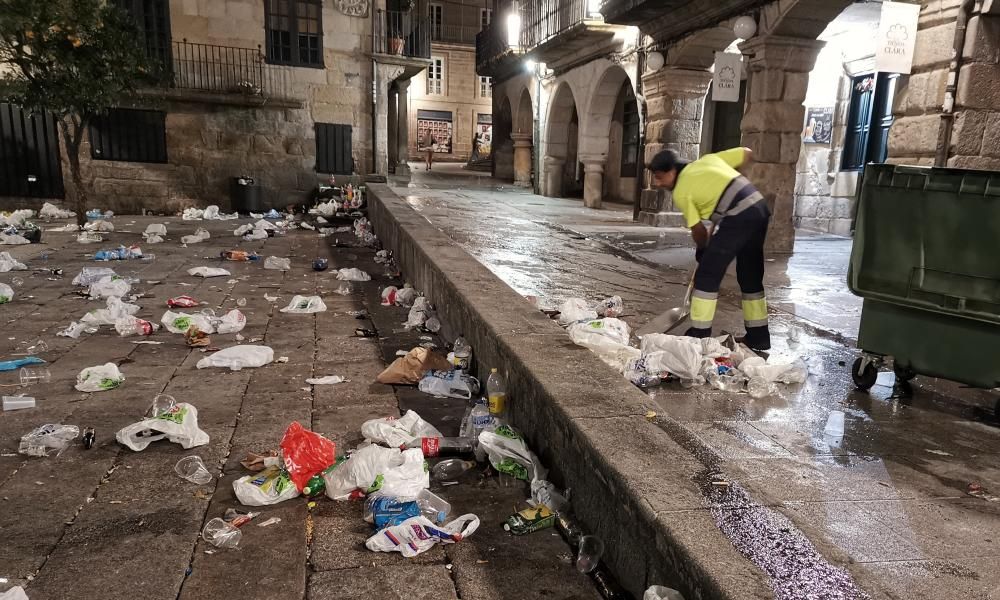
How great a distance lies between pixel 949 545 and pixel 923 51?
5.50m

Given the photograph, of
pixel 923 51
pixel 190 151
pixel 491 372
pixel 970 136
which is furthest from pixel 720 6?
pixel 190 151

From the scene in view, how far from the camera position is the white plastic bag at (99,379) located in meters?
4.06

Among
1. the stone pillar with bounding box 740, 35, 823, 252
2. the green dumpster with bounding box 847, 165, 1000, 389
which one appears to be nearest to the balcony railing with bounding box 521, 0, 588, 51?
the stone pillar with bounding box 740, 35, 823, 252

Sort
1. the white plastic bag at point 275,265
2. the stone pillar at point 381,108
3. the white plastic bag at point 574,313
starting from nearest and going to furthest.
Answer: the white plastic bag at point 574,313 → the white plastic bag at point 275,265 → the stone pillar at point 381,108

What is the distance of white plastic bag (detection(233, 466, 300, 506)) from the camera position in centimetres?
279

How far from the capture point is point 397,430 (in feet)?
11.1

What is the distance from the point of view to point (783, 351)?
4.91 metres

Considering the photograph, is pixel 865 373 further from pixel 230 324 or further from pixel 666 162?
pixel 230 324

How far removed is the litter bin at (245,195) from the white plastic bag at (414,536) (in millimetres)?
14191

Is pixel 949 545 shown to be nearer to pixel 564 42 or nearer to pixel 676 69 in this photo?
pixel 676 69

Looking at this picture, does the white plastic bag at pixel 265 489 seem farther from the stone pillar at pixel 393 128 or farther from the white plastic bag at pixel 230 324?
the stone pillar at pixel 393 128

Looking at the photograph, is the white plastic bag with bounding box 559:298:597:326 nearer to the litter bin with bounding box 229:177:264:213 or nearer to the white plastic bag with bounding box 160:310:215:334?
the white plastic bag with bounding box 160:310:215:334

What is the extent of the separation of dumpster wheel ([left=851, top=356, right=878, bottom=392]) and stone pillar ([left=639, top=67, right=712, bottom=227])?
833 centimetres

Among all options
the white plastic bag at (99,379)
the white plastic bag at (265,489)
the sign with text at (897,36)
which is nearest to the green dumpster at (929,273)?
the sign with text at (897,36)
